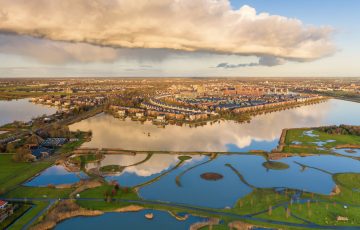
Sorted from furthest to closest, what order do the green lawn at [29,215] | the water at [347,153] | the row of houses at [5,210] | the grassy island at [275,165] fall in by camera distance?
the water at [347,153]
the grassy island at [275,165]
the row of houses at [5,210]
the green lawn at [29,215]

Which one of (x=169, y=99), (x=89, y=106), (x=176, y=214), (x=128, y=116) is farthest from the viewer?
(x=169, y=99)

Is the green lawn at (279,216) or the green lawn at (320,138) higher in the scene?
the green lawn at (320,138)

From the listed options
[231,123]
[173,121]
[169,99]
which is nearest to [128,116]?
[173,121]

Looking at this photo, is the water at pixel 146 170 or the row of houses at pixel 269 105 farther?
the row of houses at pixel 269 105

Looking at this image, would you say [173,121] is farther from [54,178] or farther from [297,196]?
[297,196]

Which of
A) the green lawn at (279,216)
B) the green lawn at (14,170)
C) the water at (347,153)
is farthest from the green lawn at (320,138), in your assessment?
the green lawn at (14,170)

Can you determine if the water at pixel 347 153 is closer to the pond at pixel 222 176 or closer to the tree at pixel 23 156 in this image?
the pond at pixel 222 176

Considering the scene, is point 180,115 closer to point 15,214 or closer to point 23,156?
point 23,156
